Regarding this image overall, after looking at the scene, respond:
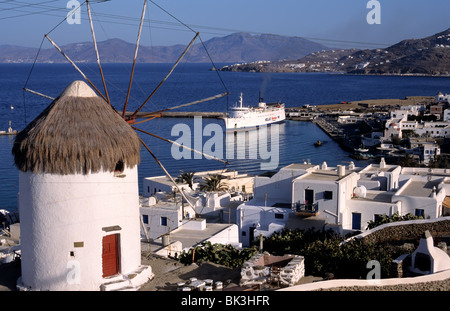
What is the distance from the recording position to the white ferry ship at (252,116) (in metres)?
83.8

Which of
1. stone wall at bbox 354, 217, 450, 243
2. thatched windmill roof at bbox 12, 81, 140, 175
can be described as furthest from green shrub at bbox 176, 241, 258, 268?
stone wall at bbox 354, 217, 450, 243

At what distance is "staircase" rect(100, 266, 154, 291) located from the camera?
33.2ft

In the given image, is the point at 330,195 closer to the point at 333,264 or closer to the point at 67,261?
the point at 333,264

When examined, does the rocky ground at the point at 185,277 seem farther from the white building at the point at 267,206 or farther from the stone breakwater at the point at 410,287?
the white building at the point at 267,206

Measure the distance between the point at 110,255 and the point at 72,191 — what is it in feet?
4.78

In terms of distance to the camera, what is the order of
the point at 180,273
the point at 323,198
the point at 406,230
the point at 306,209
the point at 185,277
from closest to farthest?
the point at 185,277, the point at 180,273, the point at 406,230, the point at 323,198, the point at 306,209

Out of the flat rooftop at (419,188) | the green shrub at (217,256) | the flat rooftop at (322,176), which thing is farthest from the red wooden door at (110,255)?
the flat rooftop at (419,188)

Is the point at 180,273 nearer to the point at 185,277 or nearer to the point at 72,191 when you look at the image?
the point at 185,277

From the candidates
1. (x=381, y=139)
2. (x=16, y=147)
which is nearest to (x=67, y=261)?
(x=16, y=147)

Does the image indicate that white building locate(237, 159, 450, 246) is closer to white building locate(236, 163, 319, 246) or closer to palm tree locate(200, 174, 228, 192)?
white building locate(236, 163, 319, 246)

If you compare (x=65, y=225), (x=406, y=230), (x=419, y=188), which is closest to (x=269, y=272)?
(x=65, y=225)

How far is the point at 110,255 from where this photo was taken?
414 inches

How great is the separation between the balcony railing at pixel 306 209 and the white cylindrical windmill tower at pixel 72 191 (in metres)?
10.2
